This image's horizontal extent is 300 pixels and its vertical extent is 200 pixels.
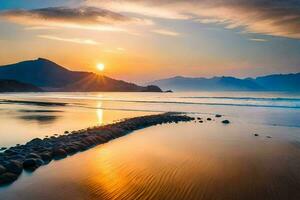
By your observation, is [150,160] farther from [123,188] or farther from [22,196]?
[22,196]

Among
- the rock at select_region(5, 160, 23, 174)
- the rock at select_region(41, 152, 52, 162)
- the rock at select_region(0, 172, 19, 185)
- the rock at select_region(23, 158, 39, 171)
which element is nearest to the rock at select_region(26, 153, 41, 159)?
the rock at select_region(41, 152, 52, 162)

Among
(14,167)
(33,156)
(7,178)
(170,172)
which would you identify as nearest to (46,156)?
(33,156)

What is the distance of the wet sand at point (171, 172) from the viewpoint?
29.2 ft

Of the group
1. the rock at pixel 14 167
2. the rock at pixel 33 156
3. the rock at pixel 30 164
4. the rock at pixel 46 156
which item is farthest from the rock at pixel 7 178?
the rock at pixel 46 156

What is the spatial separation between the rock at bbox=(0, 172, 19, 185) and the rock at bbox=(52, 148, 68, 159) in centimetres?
303

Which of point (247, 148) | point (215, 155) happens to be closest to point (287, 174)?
point (215, 155)

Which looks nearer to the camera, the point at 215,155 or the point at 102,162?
the point at 102,162

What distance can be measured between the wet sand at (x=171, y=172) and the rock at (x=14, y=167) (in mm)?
281

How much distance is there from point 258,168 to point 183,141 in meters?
6.05

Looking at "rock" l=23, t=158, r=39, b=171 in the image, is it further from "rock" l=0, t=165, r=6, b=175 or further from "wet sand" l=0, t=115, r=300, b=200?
"rock" l=0, t=165, r=6, b=175

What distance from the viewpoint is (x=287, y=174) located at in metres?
11.0

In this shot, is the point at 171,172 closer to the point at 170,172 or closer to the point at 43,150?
the point at 170,172

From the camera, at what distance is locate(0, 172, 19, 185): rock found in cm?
977

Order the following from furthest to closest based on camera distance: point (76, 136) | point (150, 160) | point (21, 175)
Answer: point (76, 136) < point (150, 160) < point (21, 175)
